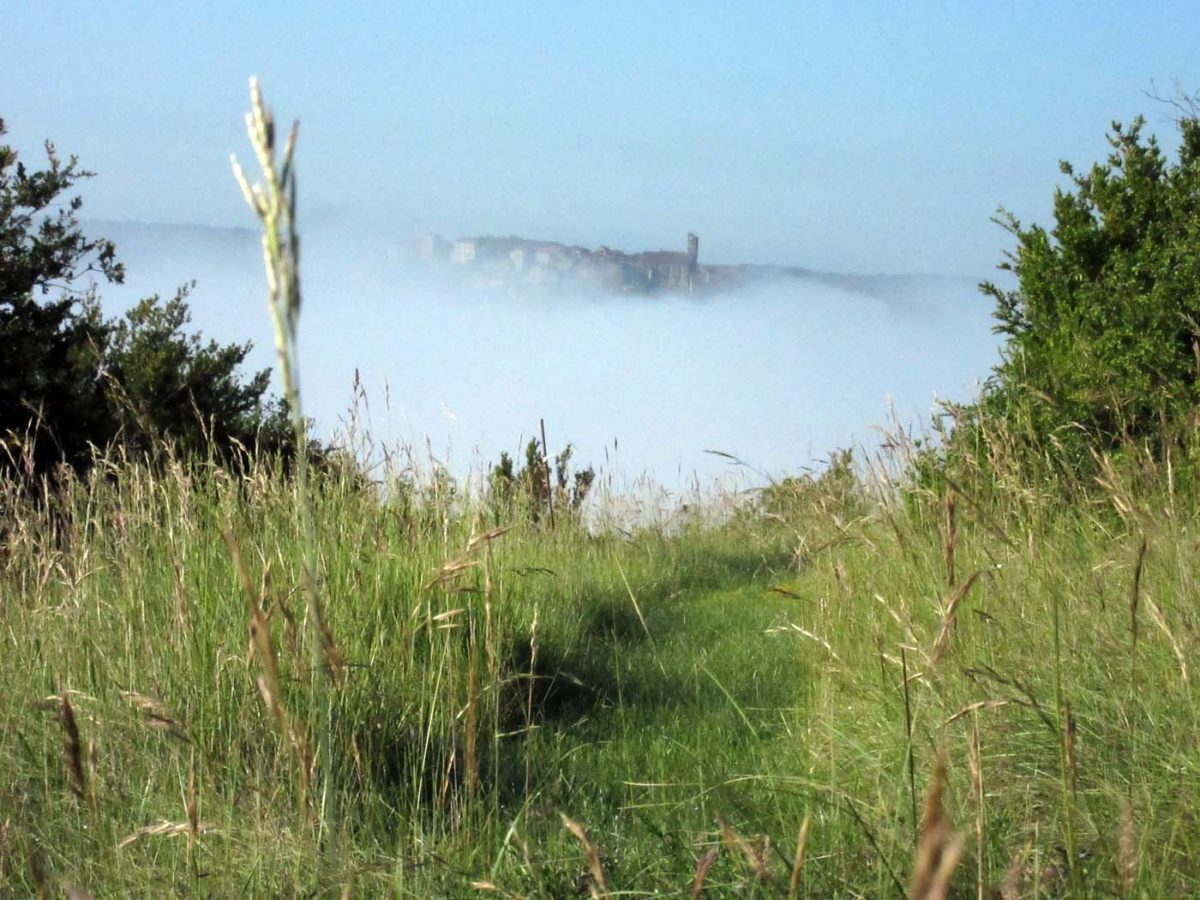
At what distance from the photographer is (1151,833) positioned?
6.85 feet

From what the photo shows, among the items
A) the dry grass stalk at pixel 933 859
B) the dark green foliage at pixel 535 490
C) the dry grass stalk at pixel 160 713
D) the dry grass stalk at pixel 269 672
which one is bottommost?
the dark green foliage at pixel 535 490

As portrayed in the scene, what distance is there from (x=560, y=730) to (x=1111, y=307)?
Result: 5165 millimetres

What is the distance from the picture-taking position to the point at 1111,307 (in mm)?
7328

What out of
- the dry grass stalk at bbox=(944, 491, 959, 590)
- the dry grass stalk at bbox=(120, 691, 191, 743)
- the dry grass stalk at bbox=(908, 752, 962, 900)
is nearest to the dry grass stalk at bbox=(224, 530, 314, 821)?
the dry grass stalk at bbox=(120, 691, 191, 743)

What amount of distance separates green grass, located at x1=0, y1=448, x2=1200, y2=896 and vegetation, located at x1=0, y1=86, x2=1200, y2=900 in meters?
0.02

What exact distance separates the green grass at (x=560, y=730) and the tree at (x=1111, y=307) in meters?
2.10

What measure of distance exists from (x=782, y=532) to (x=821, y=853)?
23.4ft

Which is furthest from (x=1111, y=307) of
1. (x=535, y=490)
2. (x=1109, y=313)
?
(x=535, y=490)

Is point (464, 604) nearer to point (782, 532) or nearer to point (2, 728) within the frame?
point (2, 728)

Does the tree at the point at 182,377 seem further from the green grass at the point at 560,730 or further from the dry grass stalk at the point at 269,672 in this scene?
the dry grass stalk at the point at 269,672

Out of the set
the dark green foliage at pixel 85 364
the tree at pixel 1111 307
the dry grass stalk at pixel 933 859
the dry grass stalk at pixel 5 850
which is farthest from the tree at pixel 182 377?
the dry grass stalk at pixel 933 859

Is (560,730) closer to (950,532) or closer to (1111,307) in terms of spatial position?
(950,532)

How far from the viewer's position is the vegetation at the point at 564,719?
1845 millimetres

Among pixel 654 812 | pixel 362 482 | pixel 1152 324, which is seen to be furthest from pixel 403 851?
pixel 1152 324
